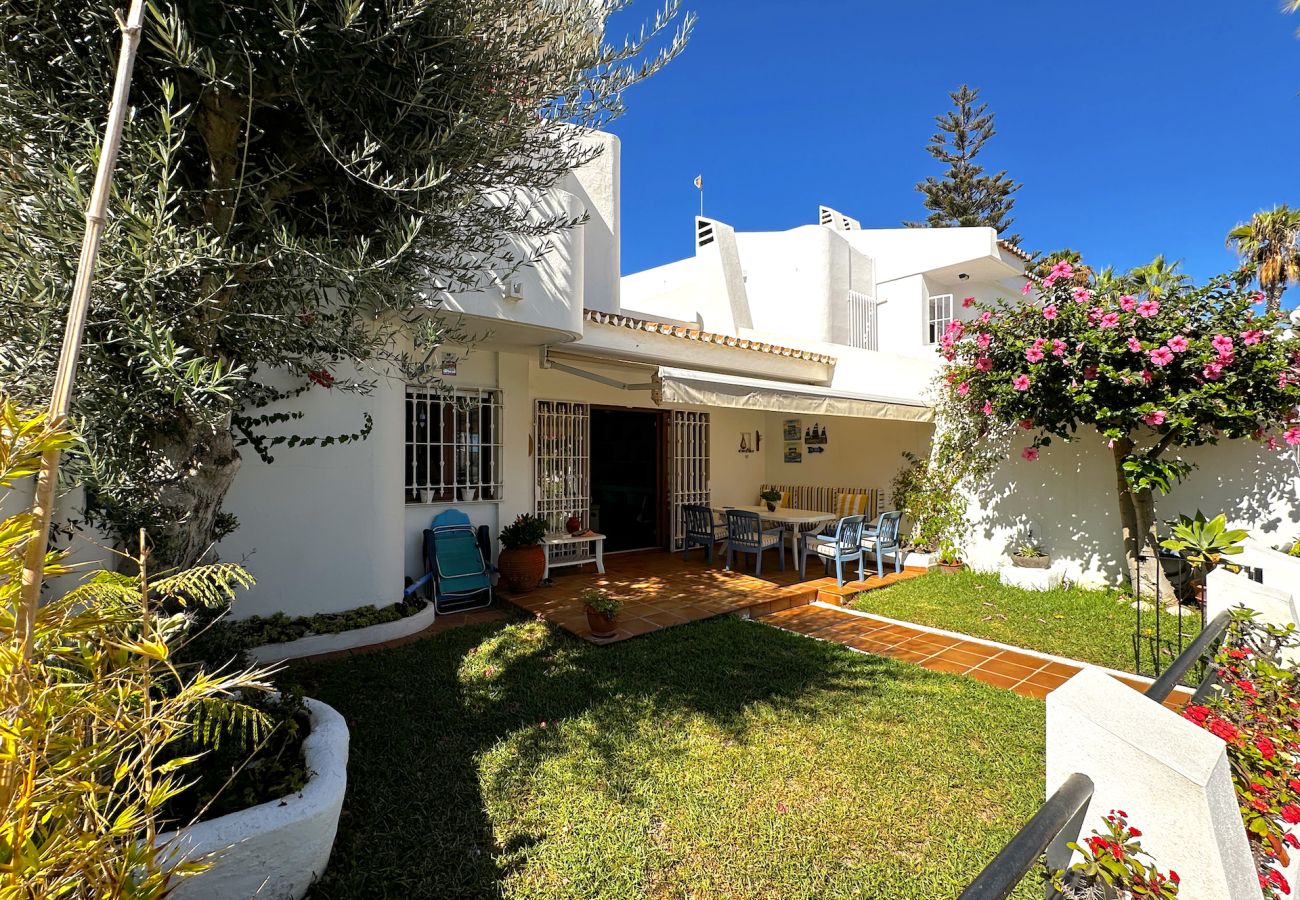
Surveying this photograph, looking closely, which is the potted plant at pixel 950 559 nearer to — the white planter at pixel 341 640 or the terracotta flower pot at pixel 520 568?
the terracotta flower pot at pixel 520 568

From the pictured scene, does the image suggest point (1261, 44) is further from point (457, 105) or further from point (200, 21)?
point (200, 21)

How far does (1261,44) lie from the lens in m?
14.7

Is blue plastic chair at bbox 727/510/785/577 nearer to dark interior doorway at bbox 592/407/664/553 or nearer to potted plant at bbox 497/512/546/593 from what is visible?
dark interior doorway at bbox 592/407/664/553

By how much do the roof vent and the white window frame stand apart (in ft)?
14.6

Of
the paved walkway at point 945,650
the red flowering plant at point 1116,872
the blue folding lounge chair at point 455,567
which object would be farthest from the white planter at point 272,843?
the paved walkway at point 945,650

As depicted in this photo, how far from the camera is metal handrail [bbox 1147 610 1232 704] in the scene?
288 cm

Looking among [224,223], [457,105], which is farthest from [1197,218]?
[224,223]

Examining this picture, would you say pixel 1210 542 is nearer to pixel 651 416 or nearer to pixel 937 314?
pixel 651 416

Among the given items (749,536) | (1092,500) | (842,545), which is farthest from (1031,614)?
(749,536)

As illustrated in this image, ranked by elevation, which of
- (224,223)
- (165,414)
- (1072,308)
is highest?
(1072,308)

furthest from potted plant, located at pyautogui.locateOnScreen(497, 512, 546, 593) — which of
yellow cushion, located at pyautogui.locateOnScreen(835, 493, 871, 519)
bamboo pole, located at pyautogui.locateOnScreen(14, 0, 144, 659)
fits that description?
bamboo pole, located at pyautogui.locateOnScreen(14, 0, 144, 659)

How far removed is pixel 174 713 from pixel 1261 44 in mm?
24939

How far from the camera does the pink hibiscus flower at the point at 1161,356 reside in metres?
8.00

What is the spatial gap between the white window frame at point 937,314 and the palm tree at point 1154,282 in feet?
33.0
